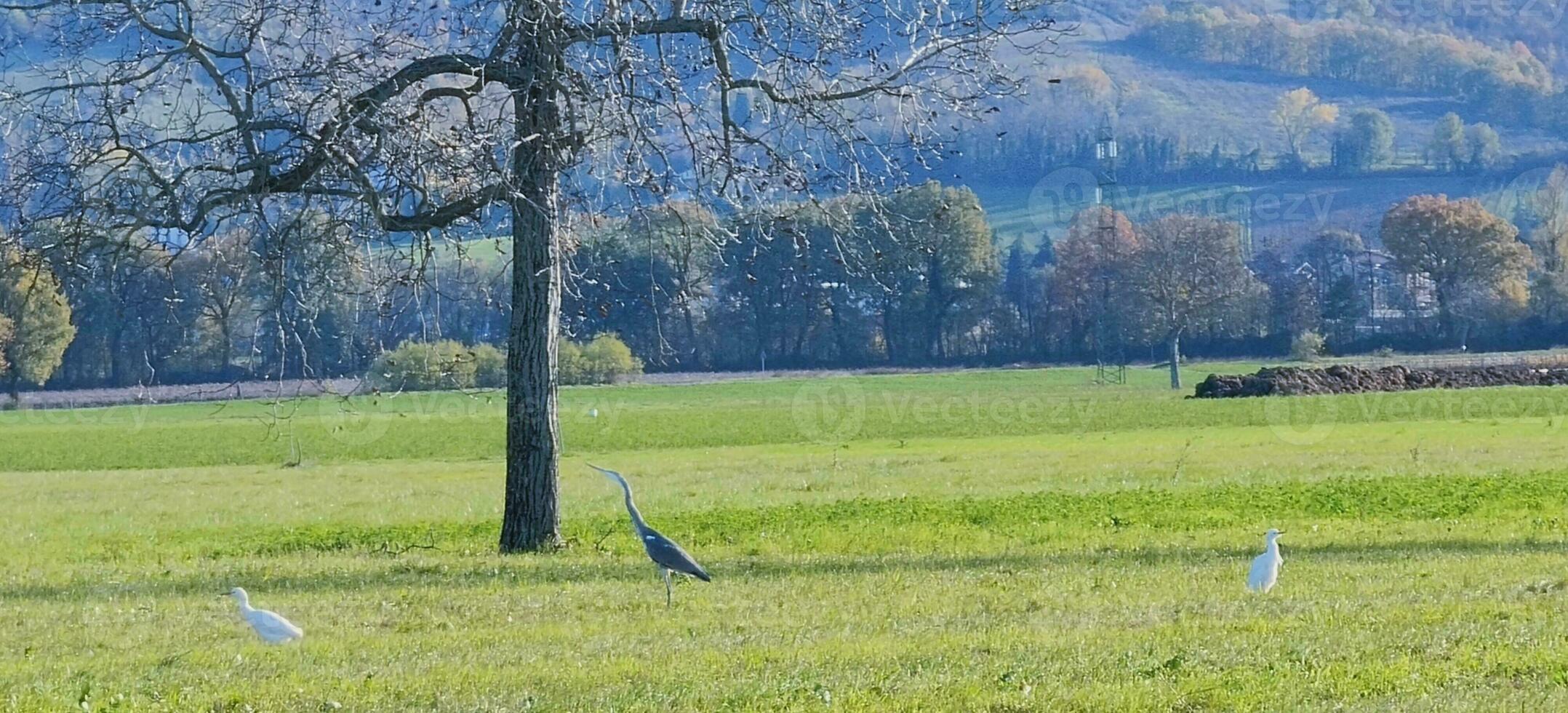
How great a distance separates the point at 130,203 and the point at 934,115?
8.31 metres

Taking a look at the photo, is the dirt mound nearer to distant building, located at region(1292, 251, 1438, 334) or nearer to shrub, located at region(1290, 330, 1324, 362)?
shrub, located at region(1290, 330, 1324, 362)

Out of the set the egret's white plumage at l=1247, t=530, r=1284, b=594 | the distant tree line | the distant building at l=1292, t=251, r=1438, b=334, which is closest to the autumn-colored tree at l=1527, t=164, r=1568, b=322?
the distant tree line

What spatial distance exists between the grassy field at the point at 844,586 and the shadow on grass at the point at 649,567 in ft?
0.34

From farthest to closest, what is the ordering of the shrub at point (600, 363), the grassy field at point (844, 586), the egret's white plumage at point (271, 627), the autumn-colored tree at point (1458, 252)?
the autumn-colored tree at point (1458, 252), the shrub at point (600, 363), the egret's white plumage at point (271, 627), the grassy field at point (844, 586)

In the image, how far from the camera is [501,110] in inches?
741

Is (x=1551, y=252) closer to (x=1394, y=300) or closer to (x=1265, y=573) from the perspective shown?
(x=1394, y=300)

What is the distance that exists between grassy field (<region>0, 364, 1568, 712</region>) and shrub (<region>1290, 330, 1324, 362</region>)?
6699cm

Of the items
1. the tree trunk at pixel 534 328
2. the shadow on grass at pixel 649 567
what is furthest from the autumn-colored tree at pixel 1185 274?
the tree trunk at pixel 534 328

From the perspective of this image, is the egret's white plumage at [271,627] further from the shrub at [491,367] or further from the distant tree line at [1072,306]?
the shrub at [491,367]

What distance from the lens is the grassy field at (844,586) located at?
9.69 meters

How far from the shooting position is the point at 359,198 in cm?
1822

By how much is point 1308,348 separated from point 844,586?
102 metres

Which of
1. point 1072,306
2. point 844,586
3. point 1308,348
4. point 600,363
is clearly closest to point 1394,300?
point 1072,306

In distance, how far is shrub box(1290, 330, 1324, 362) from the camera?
112 metres
